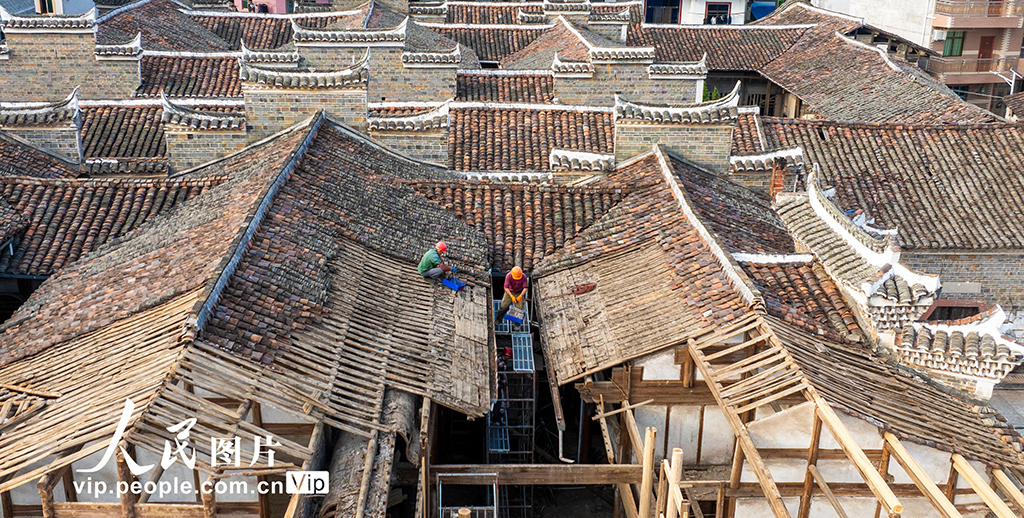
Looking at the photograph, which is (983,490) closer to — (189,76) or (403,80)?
(403,80)

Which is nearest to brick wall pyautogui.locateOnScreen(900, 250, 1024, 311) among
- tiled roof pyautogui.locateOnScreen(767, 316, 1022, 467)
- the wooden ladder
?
tiled roof pyautogui.locateOnScreen(767, 316, 1022, 467)

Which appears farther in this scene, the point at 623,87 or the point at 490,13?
the point at 490,13

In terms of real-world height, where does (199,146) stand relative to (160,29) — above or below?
below

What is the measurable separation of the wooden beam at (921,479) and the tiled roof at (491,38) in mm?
31250

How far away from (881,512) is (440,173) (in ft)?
46.3

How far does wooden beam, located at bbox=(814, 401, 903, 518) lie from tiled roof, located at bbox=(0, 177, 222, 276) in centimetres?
1376

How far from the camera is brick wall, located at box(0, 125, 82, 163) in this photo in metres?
23.2

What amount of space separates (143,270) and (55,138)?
959cm

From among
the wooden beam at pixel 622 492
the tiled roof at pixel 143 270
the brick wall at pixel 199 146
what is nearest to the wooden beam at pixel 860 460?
the wooden beam at pixel 622 492

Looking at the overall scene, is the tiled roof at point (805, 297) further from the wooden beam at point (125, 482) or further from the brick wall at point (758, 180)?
the wooden beam at point (125, 482)

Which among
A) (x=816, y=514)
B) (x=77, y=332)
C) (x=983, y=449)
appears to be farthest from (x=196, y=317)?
(x=983, y=449)

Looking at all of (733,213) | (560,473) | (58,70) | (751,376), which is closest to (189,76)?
(58,70)

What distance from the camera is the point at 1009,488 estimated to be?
454 inches

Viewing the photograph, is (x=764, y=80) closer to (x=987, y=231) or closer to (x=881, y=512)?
(x=987, y=231)
